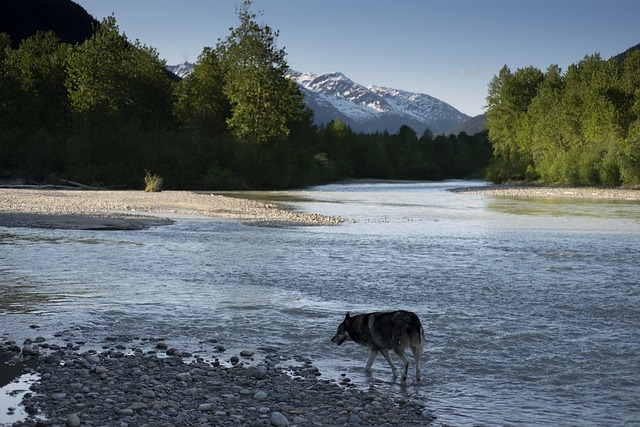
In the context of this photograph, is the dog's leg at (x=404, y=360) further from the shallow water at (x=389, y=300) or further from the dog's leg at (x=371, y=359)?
the dog's leg at (x=371, y=359)

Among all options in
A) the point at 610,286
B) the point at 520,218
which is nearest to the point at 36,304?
the point at 610,286

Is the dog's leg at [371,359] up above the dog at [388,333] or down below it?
below

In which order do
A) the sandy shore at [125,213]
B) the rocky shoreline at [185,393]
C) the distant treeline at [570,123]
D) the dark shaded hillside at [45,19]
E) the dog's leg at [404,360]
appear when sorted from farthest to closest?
the dark shaded hillside at [45,19], the distant treeline at [570,123], the sandy shore at [125,213], the dog's leg at [404,360], the rocky shoreline at [185,393]

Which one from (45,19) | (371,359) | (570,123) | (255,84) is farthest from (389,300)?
(45,19)

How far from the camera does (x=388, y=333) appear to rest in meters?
9.85

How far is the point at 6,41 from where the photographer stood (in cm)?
8538

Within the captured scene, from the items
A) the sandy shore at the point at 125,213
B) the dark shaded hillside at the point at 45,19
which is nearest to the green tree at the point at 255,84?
the sandy shore at the point at 125,213

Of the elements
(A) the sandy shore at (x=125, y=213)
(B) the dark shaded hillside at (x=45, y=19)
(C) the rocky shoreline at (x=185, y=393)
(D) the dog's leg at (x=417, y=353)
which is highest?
(B) the dark shaded hillside at (x=45, y=19)

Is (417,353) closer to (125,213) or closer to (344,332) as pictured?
(344,332)

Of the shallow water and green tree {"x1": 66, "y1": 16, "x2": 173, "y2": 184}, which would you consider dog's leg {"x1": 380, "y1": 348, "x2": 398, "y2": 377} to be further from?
green tree {"x1": 66, "y1": 16, "x2": 173, "y2": 184}

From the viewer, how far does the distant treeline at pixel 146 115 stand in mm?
72250

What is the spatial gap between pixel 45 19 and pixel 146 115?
99384mm

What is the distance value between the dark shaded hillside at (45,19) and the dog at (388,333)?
503 feet

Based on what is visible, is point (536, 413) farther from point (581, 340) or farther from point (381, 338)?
point (581, 340)
